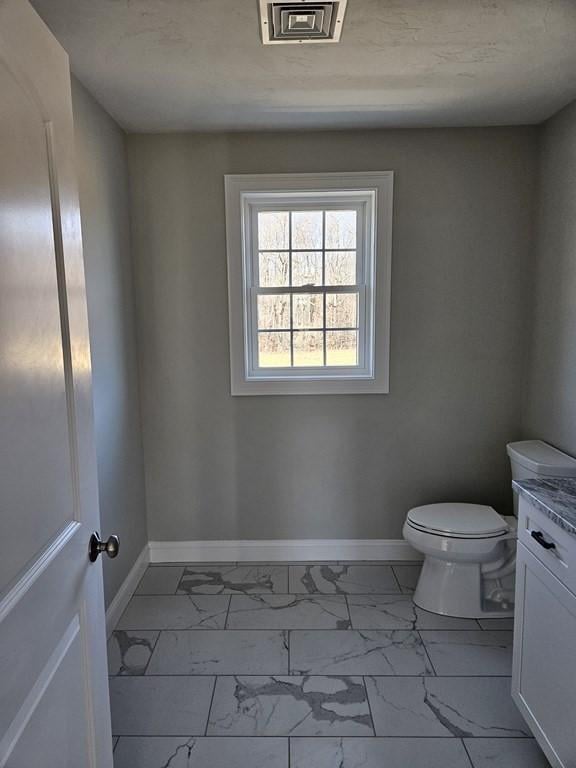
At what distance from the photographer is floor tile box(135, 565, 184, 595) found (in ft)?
9.00

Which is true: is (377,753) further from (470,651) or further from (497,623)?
(497,623)

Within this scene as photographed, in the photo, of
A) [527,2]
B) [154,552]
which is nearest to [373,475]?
[154,552]

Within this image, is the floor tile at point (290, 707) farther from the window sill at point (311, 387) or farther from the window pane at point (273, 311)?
the window pane at point (273, 311)

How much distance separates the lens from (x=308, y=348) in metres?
3.00

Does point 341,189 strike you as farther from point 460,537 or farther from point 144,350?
point 460,537

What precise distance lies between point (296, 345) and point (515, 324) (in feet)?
3.97

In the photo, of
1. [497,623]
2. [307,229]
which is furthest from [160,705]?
[307,229]

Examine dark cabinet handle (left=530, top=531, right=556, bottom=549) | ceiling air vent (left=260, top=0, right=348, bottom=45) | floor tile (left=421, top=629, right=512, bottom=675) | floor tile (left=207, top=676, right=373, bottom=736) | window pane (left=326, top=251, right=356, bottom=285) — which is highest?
ceiling air vent (left=260, top=0, right=348, bottom=45)

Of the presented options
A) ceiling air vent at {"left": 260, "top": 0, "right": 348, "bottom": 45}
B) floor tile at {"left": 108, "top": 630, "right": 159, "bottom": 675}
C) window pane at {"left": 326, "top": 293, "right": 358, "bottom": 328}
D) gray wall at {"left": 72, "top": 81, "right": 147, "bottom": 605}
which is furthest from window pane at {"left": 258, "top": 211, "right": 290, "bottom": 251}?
floor tile at {"left": 108, "top": 630, "right": 159, "bottom": 675}

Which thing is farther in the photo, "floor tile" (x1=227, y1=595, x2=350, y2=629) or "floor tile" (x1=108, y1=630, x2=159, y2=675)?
"floor tile" (x1=227, y1=595, x2=350, y2=629)

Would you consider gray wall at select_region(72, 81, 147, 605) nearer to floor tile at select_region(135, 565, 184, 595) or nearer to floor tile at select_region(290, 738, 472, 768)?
floor tile at select_region(135, 565, 184, 595)

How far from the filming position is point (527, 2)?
159cm

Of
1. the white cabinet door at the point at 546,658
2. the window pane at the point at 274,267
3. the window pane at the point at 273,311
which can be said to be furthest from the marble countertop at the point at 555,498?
the window pane at the point at 274,267

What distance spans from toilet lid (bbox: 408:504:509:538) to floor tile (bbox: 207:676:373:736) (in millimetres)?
776
